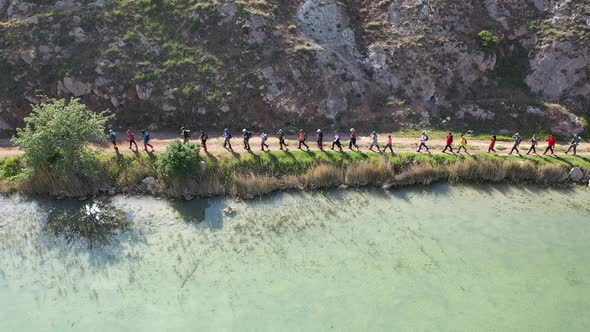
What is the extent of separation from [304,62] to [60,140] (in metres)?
21.1

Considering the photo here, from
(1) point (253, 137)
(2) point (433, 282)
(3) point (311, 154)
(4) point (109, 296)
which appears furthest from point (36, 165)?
(2) point (433, 282)

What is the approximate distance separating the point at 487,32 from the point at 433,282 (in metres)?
28.6

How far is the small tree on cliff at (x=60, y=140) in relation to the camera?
30.4m

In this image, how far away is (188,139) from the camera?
36969 millimetres

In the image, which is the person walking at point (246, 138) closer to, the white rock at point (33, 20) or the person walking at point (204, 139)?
the person walking at point (204, 139)

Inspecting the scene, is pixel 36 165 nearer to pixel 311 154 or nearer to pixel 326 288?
pixel 311 154

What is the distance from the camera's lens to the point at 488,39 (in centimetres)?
4341

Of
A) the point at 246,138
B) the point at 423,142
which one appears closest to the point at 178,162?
the point at 246,138

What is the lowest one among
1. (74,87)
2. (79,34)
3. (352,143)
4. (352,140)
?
(352,143)

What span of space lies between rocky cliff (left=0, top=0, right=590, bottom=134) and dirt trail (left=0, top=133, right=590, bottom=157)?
7.11 ft

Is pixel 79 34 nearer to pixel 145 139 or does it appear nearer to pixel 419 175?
pixel 145 139

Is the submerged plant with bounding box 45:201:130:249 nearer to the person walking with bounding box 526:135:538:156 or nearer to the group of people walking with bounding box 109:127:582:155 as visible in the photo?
the group of people walking with bounding box 109:127:582:155

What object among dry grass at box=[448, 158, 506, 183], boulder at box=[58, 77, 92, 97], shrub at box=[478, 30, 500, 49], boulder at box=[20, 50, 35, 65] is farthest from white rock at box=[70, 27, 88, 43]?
shrub at box=[478, 30, 500, 49]

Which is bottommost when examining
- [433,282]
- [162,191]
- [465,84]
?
[433,282]
